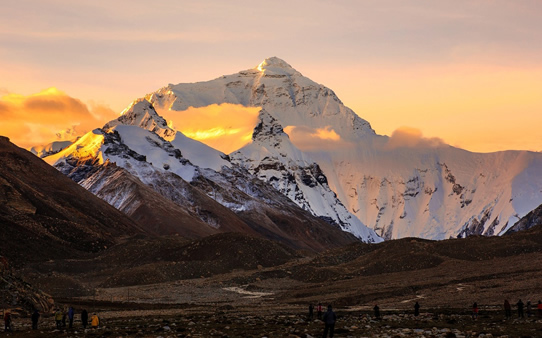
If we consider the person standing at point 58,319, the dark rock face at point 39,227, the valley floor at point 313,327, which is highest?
the dark rock face at point 39,227

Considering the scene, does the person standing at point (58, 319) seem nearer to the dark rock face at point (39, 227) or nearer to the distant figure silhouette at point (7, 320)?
the distant figure silhouette at point (7, 320)

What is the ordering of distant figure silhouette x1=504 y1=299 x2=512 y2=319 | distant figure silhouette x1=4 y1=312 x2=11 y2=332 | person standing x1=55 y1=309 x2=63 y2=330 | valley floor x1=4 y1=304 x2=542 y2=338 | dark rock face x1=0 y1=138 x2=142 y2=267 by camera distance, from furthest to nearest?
1. dark rock face x1=0 y1=138 x2=142 y2=267
2. distant figure silhouette x1=504 y1=299 x2=512 y2=319
3. person standing x1=55 y1=309 x2=63 y2=330
4. distant figure silhouette x1=4 y1=312 x2=11 y2=332
5. valley floor x1=4 y1=304 x2=542 y2=338

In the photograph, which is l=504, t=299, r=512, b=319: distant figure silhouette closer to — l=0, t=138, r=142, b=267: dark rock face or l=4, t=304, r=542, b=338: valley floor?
l=4, t=304, r=542, b=338: valley floor

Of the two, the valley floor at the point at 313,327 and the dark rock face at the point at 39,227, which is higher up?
the dark rock face at the point at 39,227

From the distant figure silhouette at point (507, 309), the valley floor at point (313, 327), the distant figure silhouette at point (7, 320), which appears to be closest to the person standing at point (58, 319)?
the valley floor at point (313, 327)

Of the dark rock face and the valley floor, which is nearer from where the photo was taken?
the valley floor

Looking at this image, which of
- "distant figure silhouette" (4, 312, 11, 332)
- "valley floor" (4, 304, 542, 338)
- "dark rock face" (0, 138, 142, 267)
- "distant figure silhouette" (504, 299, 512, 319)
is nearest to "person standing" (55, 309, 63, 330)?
"valley floor" (4, 304, 542, 338)

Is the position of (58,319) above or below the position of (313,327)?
above

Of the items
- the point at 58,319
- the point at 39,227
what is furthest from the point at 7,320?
the point at 39,227

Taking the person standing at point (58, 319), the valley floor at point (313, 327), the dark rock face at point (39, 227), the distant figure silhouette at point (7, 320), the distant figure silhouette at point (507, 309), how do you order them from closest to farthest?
1. the valley floor at point (313, 327)
2. the distant figure silhouette at point (7, 320)
3. the person standing at point (58, 319)
4. the distant figure silhouette at point (507, 309)
5. the dark rock face at point (39, 227)

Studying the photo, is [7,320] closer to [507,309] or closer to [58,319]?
[58,319]

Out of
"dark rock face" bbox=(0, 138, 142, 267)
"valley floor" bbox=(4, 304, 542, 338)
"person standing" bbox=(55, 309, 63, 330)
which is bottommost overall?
"valley floor" bbox=(4, 304, 542, 338)

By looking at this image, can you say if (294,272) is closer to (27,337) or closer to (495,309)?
(495,309)

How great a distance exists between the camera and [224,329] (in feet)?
197
